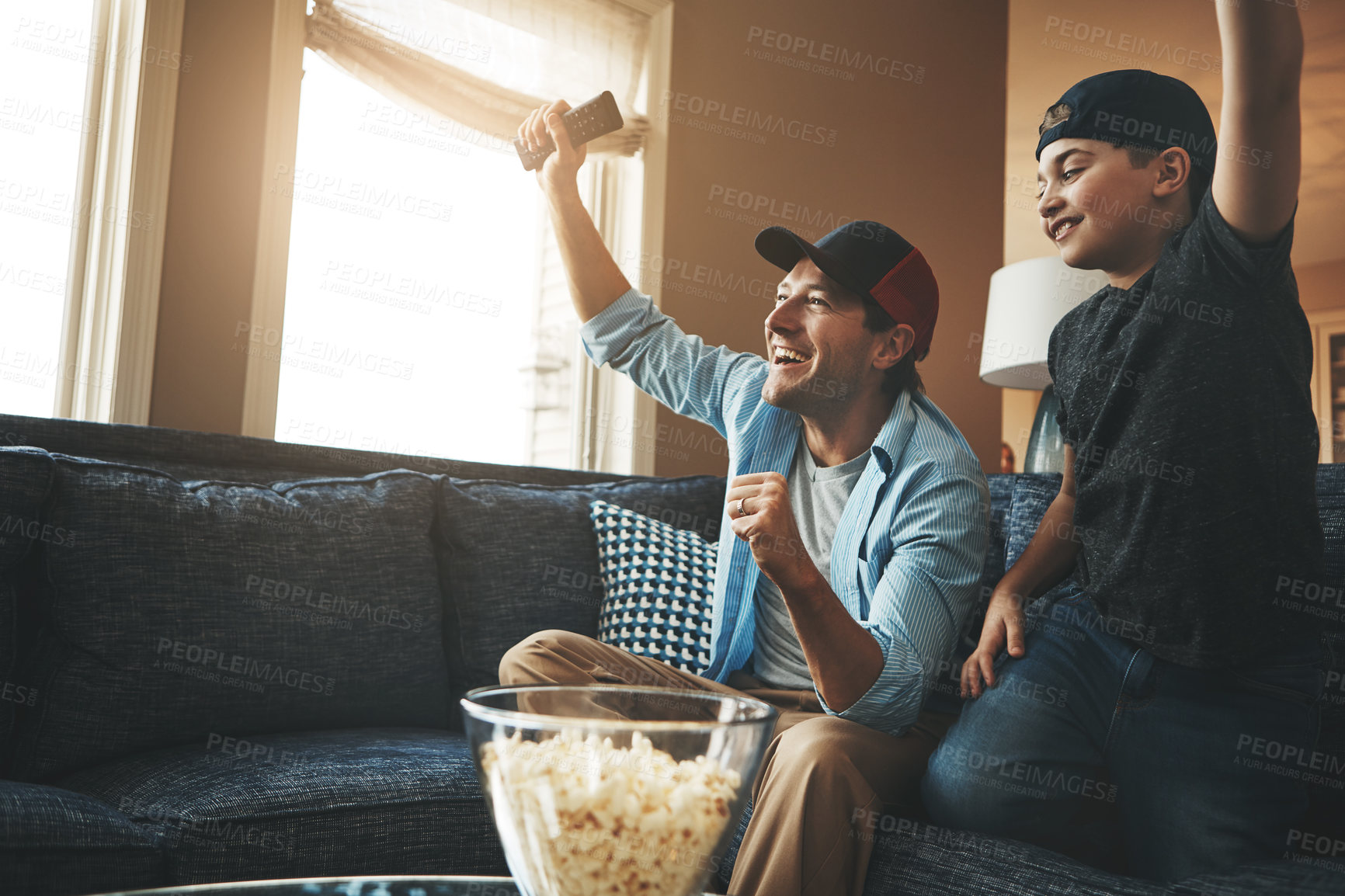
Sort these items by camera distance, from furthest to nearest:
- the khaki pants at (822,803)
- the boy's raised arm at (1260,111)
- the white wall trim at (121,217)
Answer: the white wall trim at (121,217), the khaki pants at (822,803), the boy's raised arm at (1260,111)

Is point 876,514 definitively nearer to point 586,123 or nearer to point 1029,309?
point 586,123

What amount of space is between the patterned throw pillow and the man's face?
0.39 metres

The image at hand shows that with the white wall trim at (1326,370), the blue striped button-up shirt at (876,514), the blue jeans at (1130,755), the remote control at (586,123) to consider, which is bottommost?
the blue jeans at (1130,755)

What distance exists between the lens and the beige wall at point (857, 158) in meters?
3.08

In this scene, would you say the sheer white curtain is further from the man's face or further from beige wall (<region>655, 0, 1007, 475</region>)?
the man's face

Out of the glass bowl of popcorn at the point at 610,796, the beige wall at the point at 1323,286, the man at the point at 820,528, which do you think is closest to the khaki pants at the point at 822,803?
the man at the point at 820,528

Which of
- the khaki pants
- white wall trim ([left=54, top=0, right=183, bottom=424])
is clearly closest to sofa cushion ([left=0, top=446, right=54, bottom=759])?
white wall trim ([left=54, top=0, right=183, bottom=424])

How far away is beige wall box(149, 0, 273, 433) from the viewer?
2146mm

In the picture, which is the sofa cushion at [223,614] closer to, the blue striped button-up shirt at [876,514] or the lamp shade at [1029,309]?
the blue striped button-up shirt at [876,514]

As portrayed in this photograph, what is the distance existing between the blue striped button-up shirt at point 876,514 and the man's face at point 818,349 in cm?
8

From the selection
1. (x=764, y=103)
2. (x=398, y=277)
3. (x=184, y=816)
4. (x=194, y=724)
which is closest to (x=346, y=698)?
Answer: (x=194, y=724)

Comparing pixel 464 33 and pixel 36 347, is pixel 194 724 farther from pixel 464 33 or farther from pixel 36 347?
pixel 464 33

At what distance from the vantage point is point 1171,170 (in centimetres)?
127

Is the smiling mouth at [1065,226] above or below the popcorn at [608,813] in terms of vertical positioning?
above
